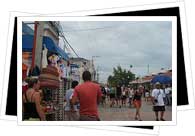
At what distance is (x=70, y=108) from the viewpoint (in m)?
4.72

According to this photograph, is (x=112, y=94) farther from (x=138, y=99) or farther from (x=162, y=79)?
(x=162, y=79)

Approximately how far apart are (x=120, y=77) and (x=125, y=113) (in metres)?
0.39

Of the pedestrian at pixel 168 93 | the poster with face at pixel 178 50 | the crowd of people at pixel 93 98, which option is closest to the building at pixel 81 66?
the crowd of people at pixel 93 98

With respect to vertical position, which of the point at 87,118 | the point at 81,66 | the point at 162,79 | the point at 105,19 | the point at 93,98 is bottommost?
the point at 87,118

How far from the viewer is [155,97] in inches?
185

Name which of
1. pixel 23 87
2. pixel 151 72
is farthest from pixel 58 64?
pixel 151 72

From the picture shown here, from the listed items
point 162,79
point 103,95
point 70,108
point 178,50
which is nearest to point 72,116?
point 70,108

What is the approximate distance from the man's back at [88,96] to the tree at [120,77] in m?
0.16

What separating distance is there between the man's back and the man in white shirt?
56 cm

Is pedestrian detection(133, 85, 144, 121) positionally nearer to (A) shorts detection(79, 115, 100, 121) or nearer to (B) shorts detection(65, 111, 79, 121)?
(A) shorts detection(79, 115, 100, 121)

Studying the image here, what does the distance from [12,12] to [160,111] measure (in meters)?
1.79

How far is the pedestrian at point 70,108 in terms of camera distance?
468cm

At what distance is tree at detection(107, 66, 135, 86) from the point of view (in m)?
4.64

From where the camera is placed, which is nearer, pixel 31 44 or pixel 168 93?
pixel 31 44
